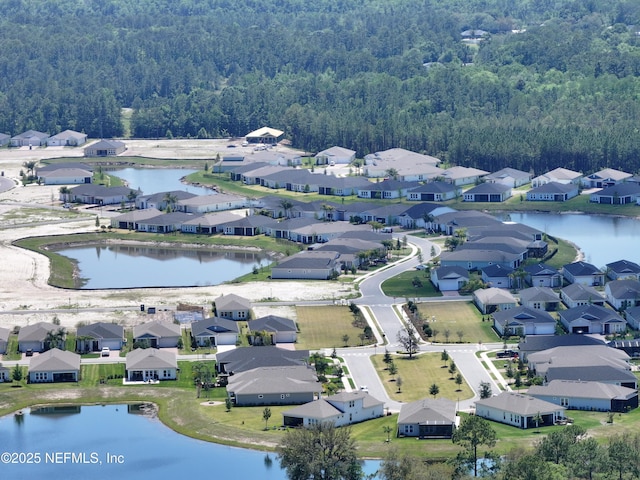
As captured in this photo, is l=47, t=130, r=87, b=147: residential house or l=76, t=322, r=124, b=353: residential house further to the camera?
l=47, t=130, r=87, b=147: residential house

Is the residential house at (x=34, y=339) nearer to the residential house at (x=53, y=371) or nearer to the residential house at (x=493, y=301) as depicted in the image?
the residential house at (x=53, y=371)

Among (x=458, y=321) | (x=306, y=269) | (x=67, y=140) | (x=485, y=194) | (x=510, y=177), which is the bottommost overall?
(x=458, y=321)

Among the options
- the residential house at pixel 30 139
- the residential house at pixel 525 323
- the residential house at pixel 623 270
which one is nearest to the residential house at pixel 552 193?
the residential house at pixel 623 270

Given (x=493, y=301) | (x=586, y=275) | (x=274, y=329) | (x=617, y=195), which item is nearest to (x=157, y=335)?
(x=274, y=329)

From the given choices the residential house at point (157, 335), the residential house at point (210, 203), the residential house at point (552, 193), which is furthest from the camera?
the residential house at point (552, 193)

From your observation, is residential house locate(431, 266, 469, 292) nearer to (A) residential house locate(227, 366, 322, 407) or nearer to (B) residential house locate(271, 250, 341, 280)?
(B) residential house locate(271, 250, 341, 280)

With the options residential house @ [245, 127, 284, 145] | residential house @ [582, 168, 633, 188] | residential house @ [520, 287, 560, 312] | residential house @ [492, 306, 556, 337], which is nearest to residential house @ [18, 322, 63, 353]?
residential house @ [492, 306, 556, 337]

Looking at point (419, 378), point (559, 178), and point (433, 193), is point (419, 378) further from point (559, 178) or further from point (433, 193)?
point (559, 178)
